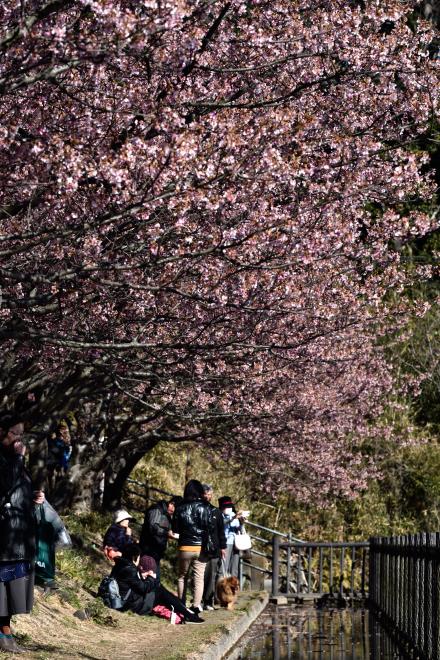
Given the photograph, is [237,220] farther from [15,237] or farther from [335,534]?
[335,534]

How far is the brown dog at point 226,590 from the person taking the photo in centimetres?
1736

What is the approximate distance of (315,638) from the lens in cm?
1599

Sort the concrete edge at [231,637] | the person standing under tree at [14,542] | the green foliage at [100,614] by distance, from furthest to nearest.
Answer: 1. the green foliage at [100,614]
2. the concrete edge at [231,637]
3. the person standing under tree at [14,542]

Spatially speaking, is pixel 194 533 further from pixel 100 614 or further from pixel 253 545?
pixel 253 545

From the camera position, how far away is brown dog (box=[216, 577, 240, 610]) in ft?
57.0

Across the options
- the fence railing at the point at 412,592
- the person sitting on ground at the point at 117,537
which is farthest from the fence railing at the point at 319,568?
the person sitting on ground at the point at 117,537

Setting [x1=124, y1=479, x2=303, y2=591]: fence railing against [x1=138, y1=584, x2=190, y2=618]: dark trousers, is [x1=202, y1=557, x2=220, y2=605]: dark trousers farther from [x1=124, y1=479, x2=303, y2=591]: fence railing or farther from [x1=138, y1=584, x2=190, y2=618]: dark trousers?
[x1=124, y1=479, x2=303, y2=591]: fence railing

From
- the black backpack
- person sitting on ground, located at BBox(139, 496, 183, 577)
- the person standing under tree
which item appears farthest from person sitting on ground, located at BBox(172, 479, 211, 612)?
the person standing under tree

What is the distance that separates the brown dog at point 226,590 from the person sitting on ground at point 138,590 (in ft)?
6.03

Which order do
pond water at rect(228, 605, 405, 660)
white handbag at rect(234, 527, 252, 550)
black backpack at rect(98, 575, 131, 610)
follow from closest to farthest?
1. pond water at rect(228, 605, 405, 660)
2. black backpack at rect(98, 575, 131, 610)
3. white handbag at rect(234, 527, 252, 550)

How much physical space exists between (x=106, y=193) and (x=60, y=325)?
89.8 inches

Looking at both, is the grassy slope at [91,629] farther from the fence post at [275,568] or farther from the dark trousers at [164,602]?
the fence post at [275,568]

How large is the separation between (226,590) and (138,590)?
2.42 m

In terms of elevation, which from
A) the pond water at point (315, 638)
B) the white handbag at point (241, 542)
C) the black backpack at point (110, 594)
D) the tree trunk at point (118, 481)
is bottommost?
the pond water at point (315, 638)
